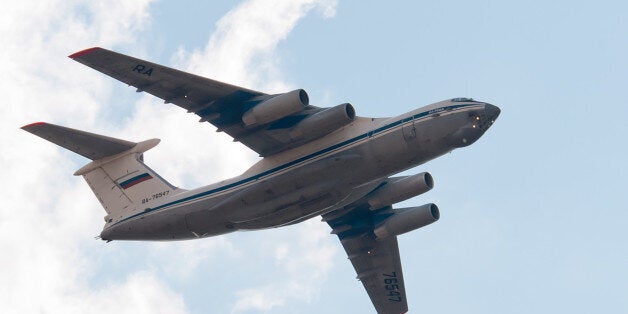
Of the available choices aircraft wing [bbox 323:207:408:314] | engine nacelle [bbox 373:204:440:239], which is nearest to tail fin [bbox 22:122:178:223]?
aircraft wing [bbox 323:207:408:314]

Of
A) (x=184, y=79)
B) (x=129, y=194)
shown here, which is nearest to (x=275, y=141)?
(x=184, y=79)

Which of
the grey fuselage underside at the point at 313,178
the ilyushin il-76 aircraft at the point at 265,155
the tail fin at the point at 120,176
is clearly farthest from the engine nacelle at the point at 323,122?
the tail fin at the point at 120,176

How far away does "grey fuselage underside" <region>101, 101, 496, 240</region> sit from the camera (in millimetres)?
24562

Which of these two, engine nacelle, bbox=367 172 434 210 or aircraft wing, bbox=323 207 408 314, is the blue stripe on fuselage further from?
aircraft wing, bbox=323 207 408 314

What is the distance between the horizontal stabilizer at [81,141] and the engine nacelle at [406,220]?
7444mm

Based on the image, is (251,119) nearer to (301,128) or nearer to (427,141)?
(301,128)

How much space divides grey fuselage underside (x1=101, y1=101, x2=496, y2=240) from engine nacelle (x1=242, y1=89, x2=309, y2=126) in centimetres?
150

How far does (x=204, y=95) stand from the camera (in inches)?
982

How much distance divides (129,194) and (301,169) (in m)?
5.24

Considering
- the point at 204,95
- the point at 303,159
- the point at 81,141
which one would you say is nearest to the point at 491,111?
the point at 303,159

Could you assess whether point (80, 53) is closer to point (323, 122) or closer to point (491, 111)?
point (323, 122)

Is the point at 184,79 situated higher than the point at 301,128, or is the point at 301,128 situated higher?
the point at 184,79

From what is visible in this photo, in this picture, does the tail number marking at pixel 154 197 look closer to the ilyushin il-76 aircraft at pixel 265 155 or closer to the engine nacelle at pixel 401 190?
the ilyushin il-76 aircraft at pixel 265 155

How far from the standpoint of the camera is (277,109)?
958 inches
